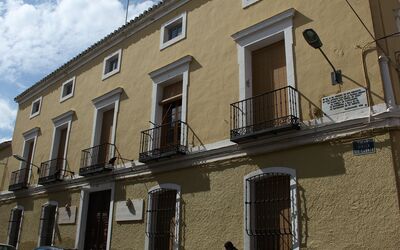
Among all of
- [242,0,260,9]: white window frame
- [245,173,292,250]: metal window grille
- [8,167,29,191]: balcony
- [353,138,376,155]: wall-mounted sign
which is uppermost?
[242,0,260,9]: white window frame

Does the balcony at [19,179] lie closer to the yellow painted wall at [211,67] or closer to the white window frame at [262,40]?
the yellow painted wall at [211,67]

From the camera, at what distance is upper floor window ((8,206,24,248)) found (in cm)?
1727

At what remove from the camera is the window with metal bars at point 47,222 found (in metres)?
15.1

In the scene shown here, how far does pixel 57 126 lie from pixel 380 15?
41.0ft

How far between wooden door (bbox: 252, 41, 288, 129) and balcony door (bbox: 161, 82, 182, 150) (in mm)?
2480

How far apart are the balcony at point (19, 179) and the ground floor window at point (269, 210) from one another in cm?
1135

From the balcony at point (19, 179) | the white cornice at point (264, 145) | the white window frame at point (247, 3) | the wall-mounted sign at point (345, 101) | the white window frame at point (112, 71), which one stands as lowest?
the white cornice at point (264, 145)

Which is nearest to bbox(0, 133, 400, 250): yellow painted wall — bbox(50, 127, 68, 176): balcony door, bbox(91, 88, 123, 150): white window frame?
bbox(91, 88, 123, 150): white window frame

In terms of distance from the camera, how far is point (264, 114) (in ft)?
30.8

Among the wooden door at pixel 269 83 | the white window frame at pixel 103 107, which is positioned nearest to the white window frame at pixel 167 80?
the white window frame at pixel 103 107

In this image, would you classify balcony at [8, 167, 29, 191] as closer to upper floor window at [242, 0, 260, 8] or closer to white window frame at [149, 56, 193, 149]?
white window frame at [149, 56, 193, 149]

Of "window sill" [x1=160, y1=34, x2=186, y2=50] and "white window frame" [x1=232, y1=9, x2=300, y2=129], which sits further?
"window sill" [x1=160, y1=34, x2=186, y2=50]

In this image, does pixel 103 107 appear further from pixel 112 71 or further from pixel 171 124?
pixel 171 124

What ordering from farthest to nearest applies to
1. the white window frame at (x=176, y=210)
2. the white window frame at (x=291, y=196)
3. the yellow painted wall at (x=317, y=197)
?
1. the white window frame at (x=176, y=210)
2. the white window frame at (x=291, y=196)
3. the yellow painted wall at (x=317, y=197)
